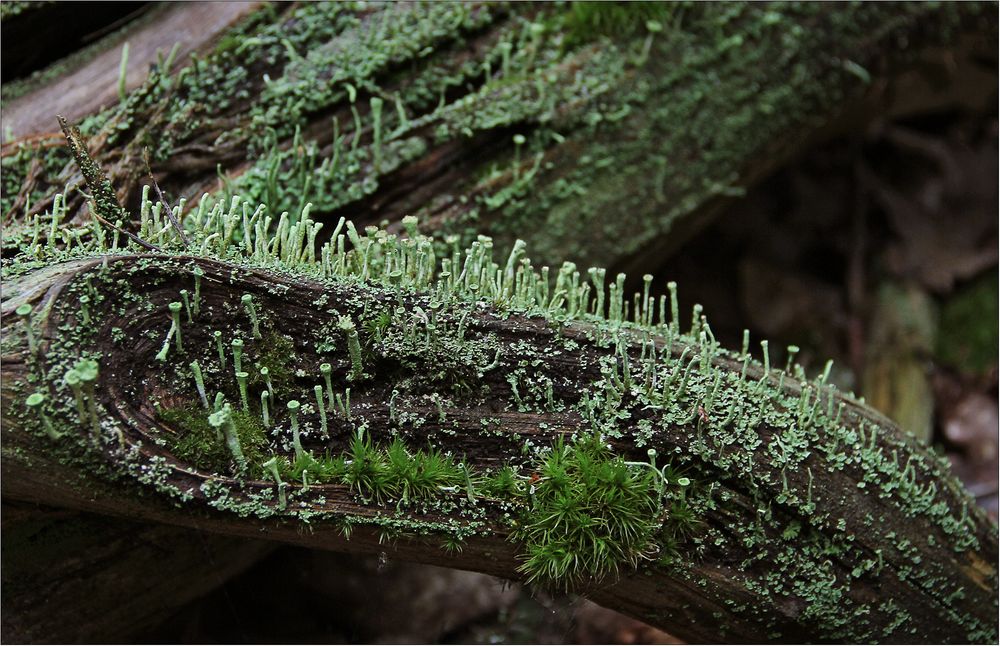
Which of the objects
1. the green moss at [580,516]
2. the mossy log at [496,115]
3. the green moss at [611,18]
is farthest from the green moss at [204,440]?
the green moss at [611,18]

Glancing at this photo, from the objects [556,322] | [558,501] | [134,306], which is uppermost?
[134,306]

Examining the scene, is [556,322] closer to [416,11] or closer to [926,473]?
[926,473]

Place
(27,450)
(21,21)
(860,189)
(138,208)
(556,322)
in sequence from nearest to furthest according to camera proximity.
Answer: (27,450), (556,322), (138,208), (21,21), (860,189)

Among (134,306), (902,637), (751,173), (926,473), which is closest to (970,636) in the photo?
(902,637)

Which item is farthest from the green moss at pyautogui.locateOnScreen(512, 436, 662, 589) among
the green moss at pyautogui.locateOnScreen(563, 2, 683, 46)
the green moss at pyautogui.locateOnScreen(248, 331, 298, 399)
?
the green moss at pyautogui.locateOnScreen(563, 2, 683, 46)

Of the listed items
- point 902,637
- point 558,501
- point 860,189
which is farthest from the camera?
point 860,189

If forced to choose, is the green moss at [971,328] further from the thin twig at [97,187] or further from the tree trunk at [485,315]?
the thin twig at [97,187]

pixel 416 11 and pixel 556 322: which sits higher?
pixel 416 11
